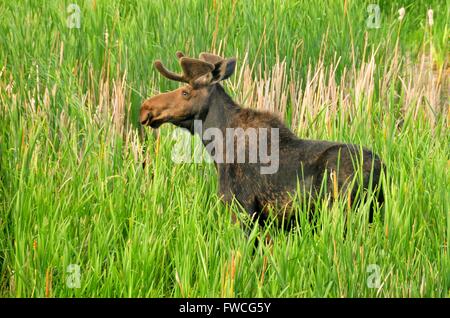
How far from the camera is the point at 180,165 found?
481 cm

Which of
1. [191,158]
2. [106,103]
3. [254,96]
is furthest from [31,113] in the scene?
[254,96]

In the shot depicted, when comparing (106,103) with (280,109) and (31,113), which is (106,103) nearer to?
(31,113)

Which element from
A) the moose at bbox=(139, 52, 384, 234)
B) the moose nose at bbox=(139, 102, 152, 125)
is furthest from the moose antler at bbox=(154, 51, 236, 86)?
the moose nose at bbox=(139, 102, 152, 125)

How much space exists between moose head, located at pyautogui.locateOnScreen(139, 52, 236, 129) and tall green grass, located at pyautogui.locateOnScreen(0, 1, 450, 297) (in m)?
0.22

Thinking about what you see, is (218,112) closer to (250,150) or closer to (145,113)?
(250,150)

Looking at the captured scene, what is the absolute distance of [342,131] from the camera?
4934 mm

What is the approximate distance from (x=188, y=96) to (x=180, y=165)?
1.29ft

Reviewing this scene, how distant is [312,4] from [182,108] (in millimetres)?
2295

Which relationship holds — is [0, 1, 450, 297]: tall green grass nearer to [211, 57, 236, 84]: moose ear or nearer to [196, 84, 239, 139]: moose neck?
[196, 84, 239, 139]: moose neck

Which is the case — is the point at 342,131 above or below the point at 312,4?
below

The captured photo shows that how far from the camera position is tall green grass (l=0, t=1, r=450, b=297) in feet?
12.4

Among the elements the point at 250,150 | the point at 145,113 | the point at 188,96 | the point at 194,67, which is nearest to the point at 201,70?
the point at 194,67

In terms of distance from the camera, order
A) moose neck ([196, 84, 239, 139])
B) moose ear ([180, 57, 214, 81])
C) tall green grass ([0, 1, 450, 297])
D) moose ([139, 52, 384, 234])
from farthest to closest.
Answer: moose neck ([196, 84, 239, 139]) → moose ear ([180, 57, 214, 81]) → moose ([139, 52, 384, 234]) → tall green grass ([0, 1, 450, 297])
